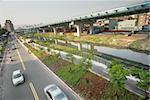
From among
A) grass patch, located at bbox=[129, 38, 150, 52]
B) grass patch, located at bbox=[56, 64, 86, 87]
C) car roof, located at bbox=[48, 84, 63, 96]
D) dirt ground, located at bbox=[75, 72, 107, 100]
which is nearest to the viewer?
car roof, located at bbox=[48, 84, 63, 96]

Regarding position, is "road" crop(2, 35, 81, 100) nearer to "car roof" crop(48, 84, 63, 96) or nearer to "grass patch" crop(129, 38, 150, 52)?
"car roof" crop(48, 84, 63, 96)

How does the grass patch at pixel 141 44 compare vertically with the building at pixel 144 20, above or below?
below

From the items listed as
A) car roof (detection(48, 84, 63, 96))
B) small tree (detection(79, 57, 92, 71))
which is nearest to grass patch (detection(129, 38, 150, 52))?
small tree (detection(79, 57, 92, 71))

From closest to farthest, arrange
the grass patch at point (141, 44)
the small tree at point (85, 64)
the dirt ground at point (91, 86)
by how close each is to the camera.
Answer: the dirt ground at point (91, 86) → the small tree at point (85, 64) → the grass patch at point (141, 44)

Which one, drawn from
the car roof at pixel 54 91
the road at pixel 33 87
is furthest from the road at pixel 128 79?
the car roof at pixel 54 91

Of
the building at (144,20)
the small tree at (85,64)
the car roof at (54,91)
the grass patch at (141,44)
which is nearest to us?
the car roof at (54,91)

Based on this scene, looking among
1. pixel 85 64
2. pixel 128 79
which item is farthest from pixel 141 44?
pixel 128 79

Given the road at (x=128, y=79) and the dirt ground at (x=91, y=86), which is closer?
the road at (x=128, y=79)

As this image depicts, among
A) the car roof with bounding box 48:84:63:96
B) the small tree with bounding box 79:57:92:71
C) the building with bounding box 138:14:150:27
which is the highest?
the building with bounding box 138:14:150:27

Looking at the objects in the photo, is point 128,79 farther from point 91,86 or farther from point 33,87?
point 33,87

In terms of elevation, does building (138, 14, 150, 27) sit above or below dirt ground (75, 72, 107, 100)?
above

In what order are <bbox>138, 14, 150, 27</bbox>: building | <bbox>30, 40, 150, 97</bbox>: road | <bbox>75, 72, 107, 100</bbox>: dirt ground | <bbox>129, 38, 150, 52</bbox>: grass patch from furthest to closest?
<bbox>138, 14, 150, 27</bbox>: building < <bbox>129, 38, 150, 52</bbox>: grass patch < <bbox>75, 72, 107, 100</bbox>: dirt ground < <bbox>30, 40, 150, 97</bbox>: road

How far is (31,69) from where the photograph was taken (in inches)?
1496

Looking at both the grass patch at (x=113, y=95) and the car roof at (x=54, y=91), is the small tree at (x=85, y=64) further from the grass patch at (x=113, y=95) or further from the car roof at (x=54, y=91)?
the car roof at (x=54, y=91)
